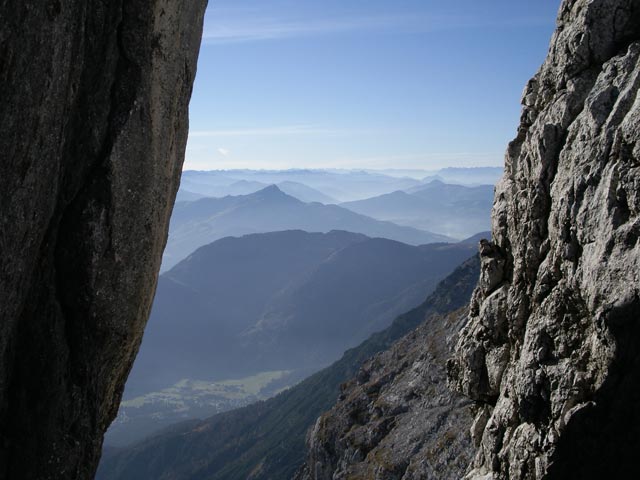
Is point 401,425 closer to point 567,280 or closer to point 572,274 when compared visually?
point 567,280

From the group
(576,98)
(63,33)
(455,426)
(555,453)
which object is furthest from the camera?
(455,426)

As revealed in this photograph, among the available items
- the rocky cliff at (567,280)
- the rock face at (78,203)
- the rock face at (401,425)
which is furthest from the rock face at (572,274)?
the rock face at (401,425)

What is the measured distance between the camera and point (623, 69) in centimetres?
1744

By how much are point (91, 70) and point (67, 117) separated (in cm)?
165

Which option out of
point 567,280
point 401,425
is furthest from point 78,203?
point 401,425

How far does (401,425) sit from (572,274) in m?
66.9

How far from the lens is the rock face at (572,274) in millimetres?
15820

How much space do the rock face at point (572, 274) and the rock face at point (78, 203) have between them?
12116 millimetres

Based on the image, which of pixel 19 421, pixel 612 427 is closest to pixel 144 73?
pixel 19 421

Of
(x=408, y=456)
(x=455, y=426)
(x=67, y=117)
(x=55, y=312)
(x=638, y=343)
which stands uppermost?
(x=67, y=117)

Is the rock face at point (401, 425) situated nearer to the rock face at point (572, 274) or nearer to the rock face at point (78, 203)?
the rock face at point (572, 274)

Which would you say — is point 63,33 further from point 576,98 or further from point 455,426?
point 455,426

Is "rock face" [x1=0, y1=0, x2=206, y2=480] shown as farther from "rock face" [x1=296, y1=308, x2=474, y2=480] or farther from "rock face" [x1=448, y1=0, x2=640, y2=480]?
"rock face" [x1=296, y1=308, x2=474, y2=480]

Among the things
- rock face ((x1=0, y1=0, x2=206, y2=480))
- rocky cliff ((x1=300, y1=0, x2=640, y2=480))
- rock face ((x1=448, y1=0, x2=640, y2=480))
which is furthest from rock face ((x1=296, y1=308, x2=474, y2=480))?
rock face ((x1=0, y1=0, x2=206, y2=480))
